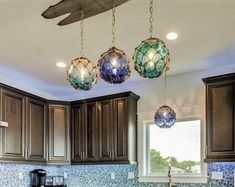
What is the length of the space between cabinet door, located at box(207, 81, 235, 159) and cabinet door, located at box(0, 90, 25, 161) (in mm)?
2860

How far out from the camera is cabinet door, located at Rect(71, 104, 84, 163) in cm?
616

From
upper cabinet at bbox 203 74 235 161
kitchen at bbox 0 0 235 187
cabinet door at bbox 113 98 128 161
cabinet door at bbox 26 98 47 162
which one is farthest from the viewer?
cabinet door at bbox 26 98 47 162

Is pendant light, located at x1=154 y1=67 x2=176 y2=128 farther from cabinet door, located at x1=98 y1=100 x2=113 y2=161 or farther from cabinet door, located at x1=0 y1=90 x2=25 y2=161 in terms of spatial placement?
cabinet door, located at x1=0 y1=90 x2=25 y2=161

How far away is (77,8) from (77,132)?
3.48 metres

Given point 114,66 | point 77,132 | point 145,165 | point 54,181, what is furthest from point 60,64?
point 114,66

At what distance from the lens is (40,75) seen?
558 cm

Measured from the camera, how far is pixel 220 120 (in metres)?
4.70

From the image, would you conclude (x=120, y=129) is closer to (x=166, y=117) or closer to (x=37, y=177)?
(x=166, y=117)

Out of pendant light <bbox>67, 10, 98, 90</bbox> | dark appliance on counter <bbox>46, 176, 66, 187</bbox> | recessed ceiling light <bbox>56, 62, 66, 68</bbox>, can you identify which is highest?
recessed ceiling light <bbox>56, 62, 66, 68</bbox>

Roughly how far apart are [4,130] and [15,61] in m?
1.10

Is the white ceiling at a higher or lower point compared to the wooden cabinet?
higher

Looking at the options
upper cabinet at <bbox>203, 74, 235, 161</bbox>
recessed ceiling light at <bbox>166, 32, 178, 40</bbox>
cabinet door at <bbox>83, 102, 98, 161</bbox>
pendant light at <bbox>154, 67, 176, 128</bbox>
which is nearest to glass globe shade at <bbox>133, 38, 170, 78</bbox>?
recessed ceiling light at <bbox>166, 32, 178, 40</bbox>

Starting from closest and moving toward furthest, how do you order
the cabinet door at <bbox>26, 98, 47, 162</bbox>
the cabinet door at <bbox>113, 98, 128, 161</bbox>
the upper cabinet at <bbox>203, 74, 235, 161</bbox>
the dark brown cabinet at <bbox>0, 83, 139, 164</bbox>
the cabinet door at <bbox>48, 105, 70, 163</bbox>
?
the upper cabinet at <bbox>203, 74, 235, 161</bbox> → the dark brown cabinet at <bbox>0, 83, 139, 164</bbox> → the cabinet door at <bbox>113, 98, 128, 161</bbox> → the cabinet door at <bbox>26, 98, 47, 162</bbox> → the cabinet door at <bbox>48, 105, 70, 163</bbox>

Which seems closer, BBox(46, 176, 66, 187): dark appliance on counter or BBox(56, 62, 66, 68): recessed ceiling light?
BBox(56, 62, 66, 68): recessed ceiling light
